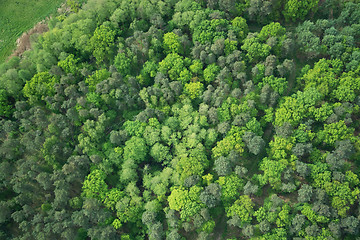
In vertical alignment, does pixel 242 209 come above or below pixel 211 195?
below

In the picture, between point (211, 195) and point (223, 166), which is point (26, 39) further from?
point (211, 195)

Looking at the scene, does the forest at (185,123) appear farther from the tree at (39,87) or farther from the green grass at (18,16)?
the green grass at (18,16)

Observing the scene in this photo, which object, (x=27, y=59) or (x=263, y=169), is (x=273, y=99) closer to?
(x=263, y=169)

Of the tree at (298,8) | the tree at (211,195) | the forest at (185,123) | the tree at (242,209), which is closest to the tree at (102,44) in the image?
the forest at (185,123)

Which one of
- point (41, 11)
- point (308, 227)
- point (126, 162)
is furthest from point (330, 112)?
point (41, 11)

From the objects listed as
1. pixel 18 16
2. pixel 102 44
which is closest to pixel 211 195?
pixel 102 44
